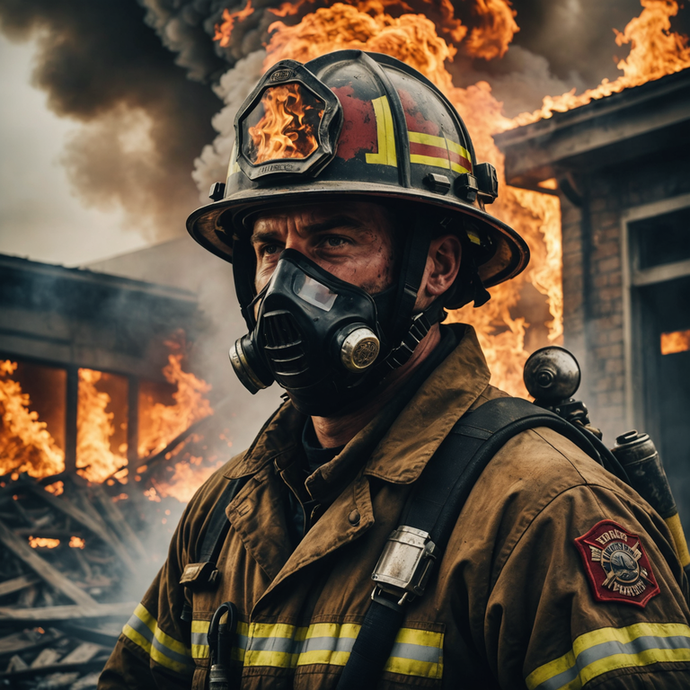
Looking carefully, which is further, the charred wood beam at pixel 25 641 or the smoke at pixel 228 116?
the smoke at pixel 228 116

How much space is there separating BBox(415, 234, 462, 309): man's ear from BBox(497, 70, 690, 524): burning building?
159 inches

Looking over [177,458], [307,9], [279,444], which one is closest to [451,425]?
[279,444]

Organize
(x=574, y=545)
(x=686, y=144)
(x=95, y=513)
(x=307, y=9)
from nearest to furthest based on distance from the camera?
(x=574, y=545), (x=686, y=144), (x=95, y=513), (x=307, y=9)

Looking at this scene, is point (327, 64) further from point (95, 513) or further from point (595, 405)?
point (95, 513)

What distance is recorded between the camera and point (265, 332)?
6.43 feet

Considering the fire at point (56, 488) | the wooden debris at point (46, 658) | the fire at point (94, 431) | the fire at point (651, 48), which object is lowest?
the wooden debris at point (46, 658)

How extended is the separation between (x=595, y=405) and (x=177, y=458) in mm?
7834

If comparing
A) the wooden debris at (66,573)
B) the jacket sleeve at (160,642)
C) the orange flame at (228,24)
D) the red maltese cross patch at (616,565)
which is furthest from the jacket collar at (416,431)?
the orange flame at (228,24)

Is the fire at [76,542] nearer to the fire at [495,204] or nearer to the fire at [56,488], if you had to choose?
the fire at [56,488]

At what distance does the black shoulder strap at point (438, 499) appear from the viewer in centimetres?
150

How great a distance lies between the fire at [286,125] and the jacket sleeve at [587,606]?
117 centimetres

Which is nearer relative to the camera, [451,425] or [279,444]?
[451,425]

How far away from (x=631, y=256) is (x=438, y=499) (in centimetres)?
506

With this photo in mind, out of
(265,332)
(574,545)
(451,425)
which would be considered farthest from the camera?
(265,332)
